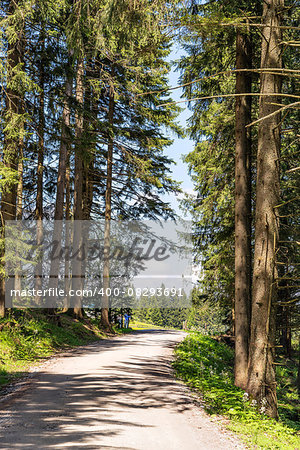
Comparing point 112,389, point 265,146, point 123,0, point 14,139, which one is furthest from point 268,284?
point 14,139

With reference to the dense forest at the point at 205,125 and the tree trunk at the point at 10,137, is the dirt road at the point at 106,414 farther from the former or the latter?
the tree trunk at the point at 10,137

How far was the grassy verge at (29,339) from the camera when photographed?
936 cm

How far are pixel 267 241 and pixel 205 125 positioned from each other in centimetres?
769

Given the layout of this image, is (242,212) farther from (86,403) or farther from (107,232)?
(107,232)

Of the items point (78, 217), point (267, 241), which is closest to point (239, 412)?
point (267, 241)

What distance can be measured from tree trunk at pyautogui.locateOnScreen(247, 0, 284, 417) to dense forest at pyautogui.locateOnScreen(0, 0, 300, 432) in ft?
0.07

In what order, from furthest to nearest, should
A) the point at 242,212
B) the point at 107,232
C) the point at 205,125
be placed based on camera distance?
the point at 107,232 < the point at 205,125 < the point at 242,212

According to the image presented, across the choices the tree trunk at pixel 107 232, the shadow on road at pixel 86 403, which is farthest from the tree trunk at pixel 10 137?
the tree trunk at pixel 107 232

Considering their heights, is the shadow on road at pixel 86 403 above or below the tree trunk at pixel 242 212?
below

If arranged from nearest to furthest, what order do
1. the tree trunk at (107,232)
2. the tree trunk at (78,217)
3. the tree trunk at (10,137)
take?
the tree trunk at (10,137) < the tree trunk at (78,217) < the tree trunk at (107,232)

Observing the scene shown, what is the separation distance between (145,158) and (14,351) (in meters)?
13.6

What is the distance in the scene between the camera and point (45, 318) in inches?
603

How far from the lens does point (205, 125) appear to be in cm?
1424

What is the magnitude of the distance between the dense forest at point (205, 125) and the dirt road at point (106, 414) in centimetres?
193
